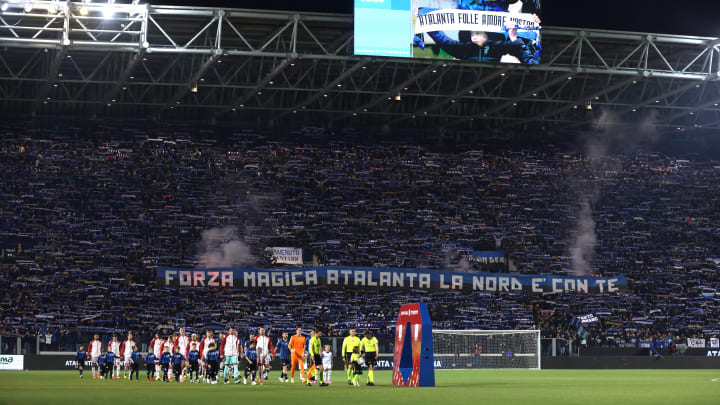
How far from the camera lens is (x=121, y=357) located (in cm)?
3500

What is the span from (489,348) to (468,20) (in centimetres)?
1619

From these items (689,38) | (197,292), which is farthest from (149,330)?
(689,38)

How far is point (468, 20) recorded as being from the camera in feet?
128

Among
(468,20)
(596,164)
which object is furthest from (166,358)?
(596,164)

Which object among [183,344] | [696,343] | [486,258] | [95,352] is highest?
[486,258]

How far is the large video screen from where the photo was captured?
127ft

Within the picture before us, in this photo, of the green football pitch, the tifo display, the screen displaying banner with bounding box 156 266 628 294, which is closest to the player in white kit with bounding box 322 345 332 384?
the tifo display

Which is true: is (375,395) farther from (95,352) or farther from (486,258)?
(486,258)

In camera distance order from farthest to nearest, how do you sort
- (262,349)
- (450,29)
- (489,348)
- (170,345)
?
(489,348) < (450,29) < (170,345) < (262,349)

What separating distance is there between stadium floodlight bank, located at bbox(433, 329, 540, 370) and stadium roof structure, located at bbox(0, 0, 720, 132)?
11.7 metres

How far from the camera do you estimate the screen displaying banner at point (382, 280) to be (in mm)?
47969

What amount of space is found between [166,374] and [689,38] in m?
27.0

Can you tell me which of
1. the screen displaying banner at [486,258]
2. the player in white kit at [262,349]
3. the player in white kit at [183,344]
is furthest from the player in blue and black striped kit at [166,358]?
the screen displaying banner at [486,258]

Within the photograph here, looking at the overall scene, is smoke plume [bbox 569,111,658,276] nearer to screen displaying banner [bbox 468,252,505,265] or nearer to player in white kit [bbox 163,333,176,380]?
screen displaying banner [bbox 468,252,505,265]
